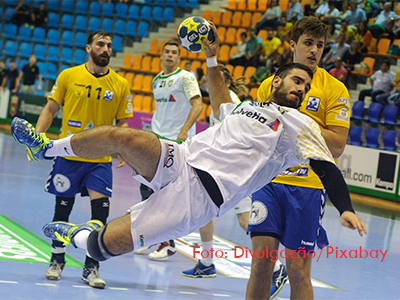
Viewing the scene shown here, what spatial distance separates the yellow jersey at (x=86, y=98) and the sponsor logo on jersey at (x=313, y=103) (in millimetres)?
2133

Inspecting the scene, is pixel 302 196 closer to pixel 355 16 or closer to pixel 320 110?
pixel 320 110

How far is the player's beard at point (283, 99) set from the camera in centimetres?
423

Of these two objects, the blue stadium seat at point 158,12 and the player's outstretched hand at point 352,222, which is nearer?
the player's outstretched hand at point 352,222

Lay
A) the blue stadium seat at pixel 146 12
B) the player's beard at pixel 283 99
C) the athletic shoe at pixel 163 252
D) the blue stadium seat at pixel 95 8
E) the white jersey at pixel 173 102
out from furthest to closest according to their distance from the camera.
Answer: the blue stadium seat at pixel 95 8 < the blue stadium seat at pixel 146 12 < the white jersey at pixel 173 102 < the athletic shoe at pixel 163 252 < the player's beard at pixel 283 99

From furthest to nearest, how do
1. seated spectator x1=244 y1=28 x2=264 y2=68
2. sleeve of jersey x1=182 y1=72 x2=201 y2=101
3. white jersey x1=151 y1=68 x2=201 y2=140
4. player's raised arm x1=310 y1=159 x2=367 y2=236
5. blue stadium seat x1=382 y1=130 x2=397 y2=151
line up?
seated spectator x1=244 y1=28 x2=264 y2=68, blue stadium seat x1=382 y1=130 x2=397 y2=151, white jersey x1=151 y1=68 x2=201 y2=140, sleeve of jersey x1=182 y1=72 x2=201 y2=101, player's raised arm x1=310 y1=159 x2=367 y2=236

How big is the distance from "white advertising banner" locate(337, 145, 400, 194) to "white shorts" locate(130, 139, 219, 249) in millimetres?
9944

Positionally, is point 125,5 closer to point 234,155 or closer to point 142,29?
point 142,29

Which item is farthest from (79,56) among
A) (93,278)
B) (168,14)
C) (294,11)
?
(93,278)

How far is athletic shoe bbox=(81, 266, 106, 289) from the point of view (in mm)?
5574

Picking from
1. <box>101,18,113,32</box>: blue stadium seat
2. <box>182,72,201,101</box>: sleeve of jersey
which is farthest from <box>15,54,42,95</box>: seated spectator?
<box>182,72,201,101</box>: sleeve of jersey

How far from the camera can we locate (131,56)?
2273 centimetres

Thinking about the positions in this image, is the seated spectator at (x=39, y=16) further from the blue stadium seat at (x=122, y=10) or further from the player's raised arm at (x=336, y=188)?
the player's raised arm at (x=336, y=188)

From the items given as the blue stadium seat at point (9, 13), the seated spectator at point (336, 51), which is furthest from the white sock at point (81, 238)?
the blue stadium seat at point (9, 13)

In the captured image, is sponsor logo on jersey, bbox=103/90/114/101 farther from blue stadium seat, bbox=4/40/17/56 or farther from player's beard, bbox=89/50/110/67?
blue stadium seat, bbox=4/40/17/56
